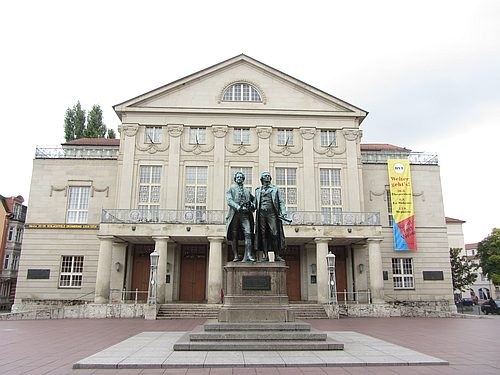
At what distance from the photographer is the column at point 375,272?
26.2 metres

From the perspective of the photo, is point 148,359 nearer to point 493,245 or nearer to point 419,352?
point 419,352

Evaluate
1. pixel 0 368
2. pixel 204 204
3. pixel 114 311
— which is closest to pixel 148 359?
pixel 0 368

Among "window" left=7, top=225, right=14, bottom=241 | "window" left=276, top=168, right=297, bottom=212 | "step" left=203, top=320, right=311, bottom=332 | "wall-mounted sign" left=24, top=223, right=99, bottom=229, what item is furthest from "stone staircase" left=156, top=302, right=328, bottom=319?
"window" left=7, top=225, right=14, bottom=241

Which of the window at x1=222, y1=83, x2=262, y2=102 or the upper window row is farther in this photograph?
the window at x1=222, y1=83, x2=262, y2=102

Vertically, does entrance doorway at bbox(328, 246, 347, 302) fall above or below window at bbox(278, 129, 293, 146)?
below

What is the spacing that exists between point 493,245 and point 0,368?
51.4m

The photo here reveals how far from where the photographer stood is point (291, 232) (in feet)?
85.6

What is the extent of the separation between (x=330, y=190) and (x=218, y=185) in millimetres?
8416

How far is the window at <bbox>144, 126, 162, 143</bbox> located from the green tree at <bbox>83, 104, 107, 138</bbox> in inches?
713

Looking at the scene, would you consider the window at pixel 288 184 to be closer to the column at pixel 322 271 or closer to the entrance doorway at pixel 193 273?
the column at pixel 322 271

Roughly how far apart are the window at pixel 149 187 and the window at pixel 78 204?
444cm

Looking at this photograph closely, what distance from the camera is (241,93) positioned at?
1300 inches

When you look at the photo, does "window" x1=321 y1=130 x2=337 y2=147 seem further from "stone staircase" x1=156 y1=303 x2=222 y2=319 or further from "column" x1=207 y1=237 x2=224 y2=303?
"stone staircase" x1=156 y1=303 x2=222 y2=319

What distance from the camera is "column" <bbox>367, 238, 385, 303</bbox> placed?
2616 centimetres
